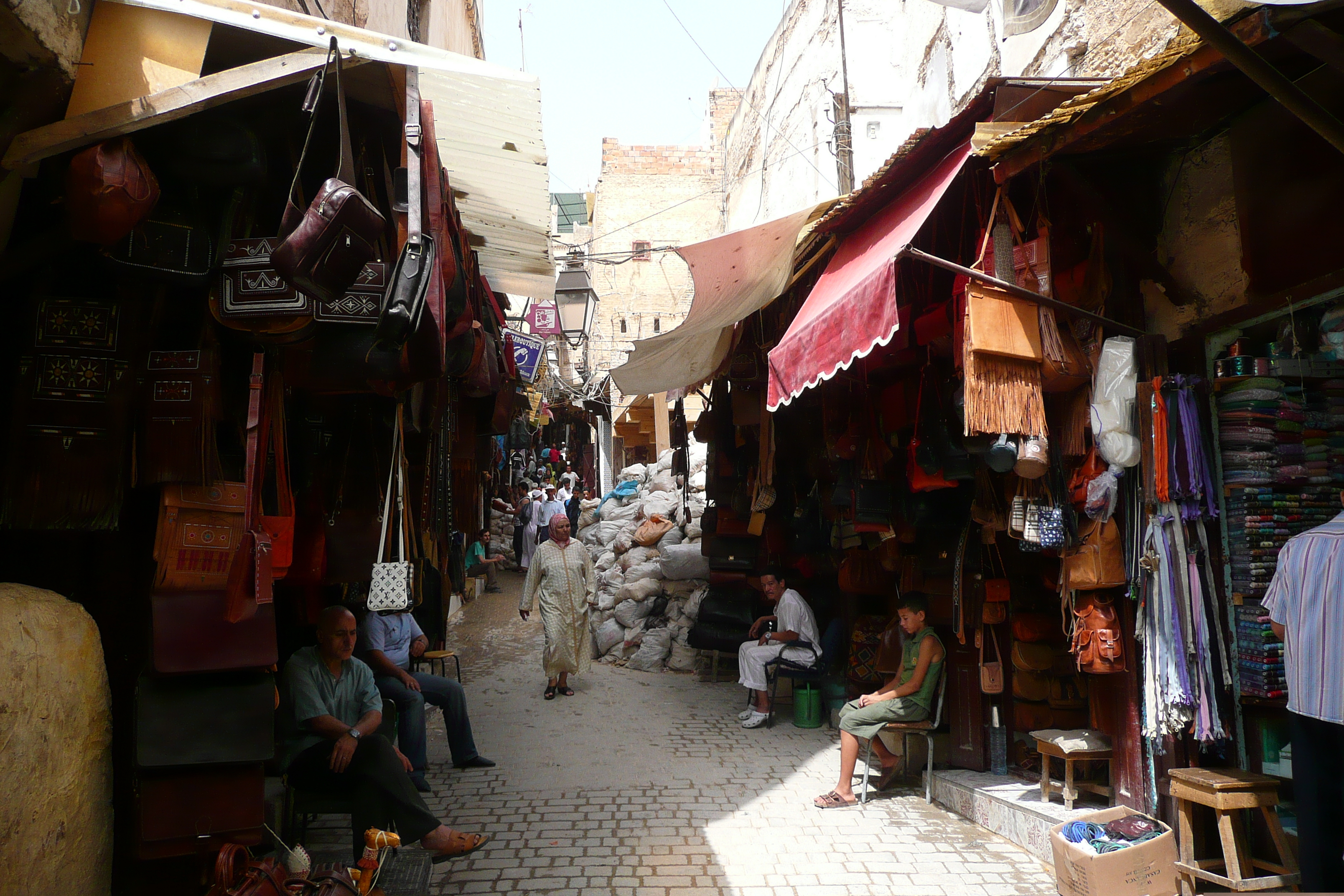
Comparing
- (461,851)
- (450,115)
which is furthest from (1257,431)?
(461,851)

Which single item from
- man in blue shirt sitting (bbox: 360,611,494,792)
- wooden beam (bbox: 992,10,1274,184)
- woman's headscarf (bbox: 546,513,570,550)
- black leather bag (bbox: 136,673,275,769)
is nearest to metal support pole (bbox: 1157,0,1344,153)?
wooden beam (bbox: 992,10,1274,184)

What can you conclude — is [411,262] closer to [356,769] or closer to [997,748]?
[356,769]

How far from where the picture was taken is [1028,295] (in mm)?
4211

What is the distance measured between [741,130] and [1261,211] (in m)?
20.4

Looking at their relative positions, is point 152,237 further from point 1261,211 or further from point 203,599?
point 1261,211

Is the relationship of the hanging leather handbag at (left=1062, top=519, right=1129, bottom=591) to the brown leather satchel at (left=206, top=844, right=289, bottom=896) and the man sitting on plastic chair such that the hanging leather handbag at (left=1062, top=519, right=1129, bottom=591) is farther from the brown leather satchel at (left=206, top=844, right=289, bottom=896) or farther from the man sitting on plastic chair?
the brown leather satchel at (left=206, top=844, right=289, bottom=896)

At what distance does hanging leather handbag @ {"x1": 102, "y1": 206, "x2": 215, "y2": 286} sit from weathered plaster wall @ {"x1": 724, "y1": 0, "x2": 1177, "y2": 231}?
6.23 m

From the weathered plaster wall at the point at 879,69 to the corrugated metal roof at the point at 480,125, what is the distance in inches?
170

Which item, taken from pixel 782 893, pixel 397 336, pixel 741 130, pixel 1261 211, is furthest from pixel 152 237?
pixel 741 130

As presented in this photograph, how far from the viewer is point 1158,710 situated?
4.02 metres

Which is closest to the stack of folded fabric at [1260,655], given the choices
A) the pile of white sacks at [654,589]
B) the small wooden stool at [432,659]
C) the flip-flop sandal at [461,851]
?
the flip-flop sandal at [461,851]

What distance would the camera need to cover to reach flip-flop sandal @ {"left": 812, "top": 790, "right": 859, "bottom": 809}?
224 inches

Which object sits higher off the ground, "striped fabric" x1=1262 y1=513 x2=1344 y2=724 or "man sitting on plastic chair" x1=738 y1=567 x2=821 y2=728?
"striped fabric" x1=1262 y1=513 x2=1344 y2=724

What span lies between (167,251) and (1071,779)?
206 inches
